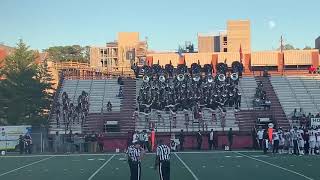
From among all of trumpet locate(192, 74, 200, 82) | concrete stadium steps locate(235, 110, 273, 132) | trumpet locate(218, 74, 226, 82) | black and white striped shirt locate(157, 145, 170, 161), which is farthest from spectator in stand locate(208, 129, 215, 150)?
black and white striped shirt locate(157, 145, 170, 161)

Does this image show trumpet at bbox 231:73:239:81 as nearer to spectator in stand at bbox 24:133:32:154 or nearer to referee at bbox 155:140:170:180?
spectator in stand at bbox 24:133:32:154

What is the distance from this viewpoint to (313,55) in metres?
A: 72.2

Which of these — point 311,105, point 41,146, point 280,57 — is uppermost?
point 280,57

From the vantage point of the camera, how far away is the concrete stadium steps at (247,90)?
48125mm

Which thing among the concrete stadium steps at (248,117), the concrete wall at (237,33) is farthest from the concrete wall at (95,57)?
the concrete stadium steps at (248,117)

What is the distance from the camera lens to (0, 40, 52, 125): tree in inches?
2179

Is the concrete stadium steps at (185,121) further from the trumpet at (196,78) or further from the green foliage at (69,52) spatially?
the green foliage at (69,52)

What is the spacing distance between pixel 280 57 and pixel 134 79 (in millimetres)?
25584

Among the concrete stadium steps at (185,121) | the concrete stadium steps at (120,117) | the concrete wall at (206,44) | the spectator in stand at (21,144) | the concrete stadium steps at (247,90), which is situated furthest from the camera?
the concrete wall at (206,44)

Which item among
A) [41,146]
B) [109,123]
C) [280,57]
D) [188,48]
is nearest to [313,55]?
[280,57]

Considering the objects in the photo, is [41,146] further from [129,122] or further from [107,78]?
[107,78]

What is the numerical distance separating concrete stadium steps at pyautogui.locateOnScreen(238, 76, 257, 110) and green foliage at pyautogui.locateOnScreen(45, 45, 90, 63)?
199ft

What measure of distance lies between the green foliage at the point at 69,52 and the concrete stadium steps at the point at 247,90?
2392 inches

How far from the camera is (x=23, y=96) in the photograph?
55656 millimetres
